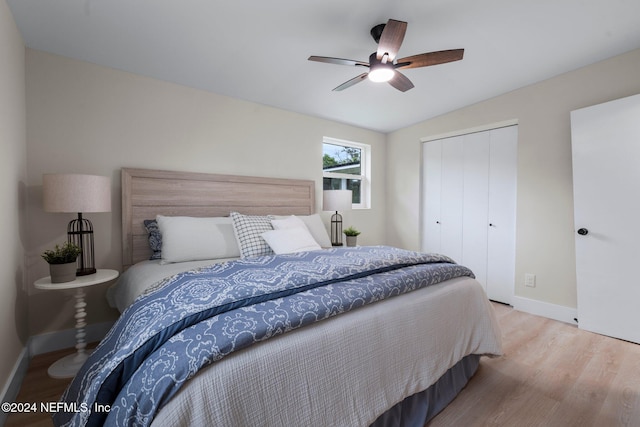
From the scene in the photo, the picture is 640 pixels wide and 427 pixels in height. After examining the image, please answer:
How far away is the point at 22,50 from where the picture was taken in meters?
2.00

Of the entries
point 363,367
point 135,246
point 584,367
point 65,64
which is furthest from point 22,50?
point 584,367

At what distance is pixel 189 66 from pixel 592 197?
3.62 m

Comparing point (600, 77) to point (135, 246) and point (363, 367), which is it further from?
point (135, 246)

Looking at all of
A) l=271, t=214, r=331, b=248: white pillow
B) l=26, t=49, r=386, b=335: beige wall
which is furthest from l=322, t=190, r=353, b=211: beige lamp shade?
l=26, t=49, r=386, b=335: beige wall

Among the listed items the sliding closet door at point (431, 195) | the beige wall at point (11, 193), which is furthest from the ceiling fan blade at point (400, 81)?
the beige wall at point (11, 193)

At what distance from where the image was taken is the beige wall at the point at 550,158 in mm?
2480

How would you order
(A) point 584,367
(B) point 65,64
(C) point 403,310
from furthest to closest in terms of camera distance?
1. (B) point 65,64
2. (A) point 584,367
3. (C) point 403,310

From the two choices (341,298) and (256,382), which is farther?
(341,298)

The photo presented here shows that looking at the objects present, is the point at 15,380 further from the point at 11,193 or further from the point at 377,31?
the point at 377,31

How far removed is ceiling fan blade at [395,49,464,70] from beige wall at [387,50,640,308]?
61.5 inches

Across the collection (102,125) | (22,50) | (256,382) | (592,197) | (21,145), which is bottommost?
(256,382)

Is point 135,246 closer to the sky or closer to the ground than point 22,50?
closer to the ground

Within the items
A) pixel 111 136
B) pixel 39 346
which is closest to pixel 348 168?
pixel 111 136

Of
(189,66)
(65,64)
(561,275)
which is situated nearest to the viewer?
(65,64)
